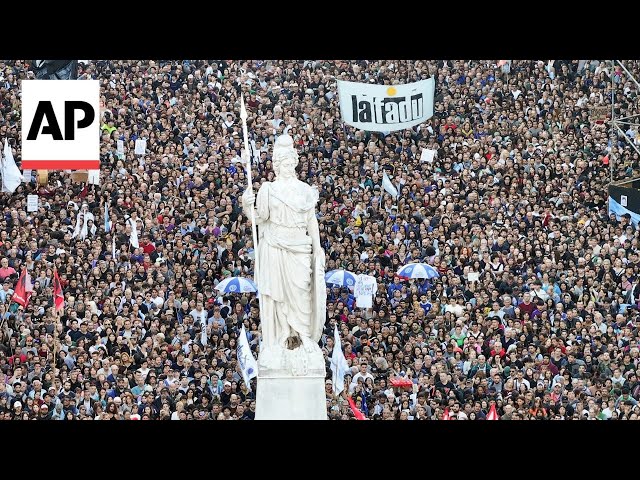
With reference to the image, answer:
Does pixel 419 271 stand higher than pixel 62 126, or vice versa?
pixel 62 126

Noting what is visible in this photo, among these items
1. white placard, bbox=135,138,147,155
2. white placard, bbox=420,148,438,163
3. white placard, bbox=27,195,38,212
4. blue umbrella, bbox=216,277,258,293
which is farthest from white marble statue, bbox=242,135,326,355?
white placard, bbox=420,148,438,163

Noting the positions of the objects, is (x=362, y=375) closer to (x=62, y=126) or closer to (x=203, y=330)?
(x=203, y=330)

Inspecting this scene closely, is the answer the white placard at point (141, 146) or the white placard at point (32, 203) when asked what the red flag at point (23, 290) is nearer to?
the white placard at point (32, 203)

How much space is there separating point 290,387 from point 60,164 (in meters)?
14.5

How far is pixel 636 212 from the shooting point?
125 feet

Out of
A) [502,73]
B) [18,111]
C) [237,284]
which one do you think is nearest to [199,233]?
[237,284]

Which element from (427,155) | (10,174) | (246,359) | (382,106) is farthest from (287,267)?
(382,106)

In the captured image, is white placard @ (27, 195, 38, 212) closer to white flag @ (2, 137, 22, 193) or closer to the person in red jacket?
white flag @ (2, 137, 22, 193)

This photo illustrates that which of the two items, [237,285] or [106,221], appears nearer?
[237,285]

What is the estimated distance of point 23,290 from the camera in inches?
1367

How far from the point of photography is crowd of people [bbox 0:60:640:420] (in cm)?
3278

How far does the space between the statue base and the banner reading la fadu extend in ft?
45.6

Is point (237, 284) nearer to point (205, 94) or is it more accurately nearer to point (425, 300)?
point (425, 300)

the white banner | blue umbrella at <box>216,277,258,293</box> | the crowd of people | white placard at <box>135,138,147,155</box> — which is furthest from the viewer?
the white banner
